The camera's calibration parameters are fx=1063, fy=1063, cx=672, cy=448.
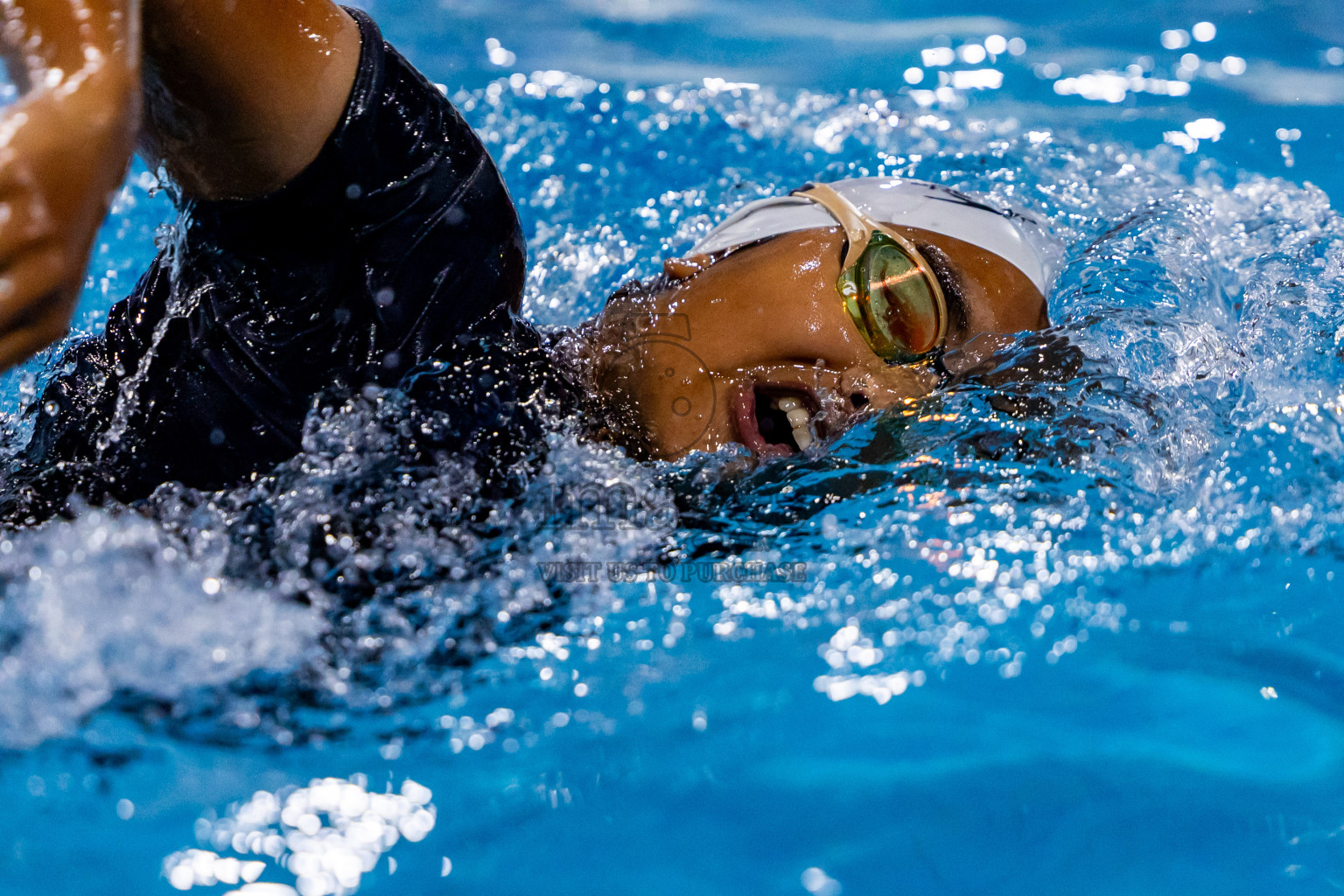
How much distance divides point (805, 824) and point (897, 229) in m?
0.99

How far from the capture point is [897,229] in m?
1.81

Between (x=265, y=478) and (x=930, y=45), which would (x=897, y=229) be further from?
(x=930, y=45)

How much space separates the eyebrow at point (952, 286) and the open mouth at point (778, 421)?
0.30 metres

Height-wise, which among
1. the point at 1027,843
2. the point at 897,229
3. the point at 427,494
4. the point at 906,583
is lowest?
the point at 1027,843

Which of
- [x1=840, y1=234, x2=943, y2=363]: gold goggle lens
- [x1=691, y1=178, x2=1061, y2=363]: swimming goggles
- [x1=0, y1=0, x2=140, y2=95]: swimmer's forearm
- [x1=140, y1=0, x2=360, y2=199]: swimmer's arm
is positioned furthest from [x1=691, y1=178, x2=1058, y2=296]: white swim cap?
[x1=0, y1=0, x2=140, y2=95]: swimmer's forearm

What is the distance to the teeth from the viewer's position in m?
1.67

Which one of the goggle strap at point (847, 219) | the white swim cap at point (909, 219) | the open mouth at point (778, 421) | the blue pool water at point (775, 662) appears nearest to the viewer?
the blue pool water at point (775, 662)

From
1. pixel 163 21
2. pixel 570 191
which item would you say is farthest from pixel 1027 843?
pixel 570 191

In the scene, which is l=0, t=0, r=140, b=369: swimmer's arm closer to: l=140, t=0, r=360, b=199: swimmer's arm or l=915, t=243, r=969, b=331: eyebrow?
l=140, t=0, r=360, b=199: swimmer's arm

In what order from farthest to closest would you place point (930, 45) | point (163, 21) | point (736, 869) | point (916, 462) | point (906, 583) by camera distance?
point (930, 45)
point (916, 462)
point (906, 583)
point (736, 869)
point (163, 21)

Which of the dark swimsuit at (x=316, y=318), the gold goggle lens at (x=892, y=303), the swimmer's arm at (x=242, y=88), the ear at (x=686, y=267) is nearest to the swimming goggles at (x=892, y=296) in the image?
the gold goggle lens at (x=892, y=303)

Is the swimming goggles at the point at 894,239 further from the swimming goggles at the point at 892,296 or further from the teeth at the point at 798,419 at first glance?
the teeth at the point at 798,419

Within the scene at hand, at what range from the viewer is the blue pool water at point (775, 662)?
1301 mm

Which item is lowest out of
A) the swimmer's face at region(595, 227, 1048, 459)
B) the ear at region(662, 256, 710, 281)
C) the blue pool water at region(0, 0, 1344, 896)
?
the blue pool water at region(0, 0, 1344, 896)
